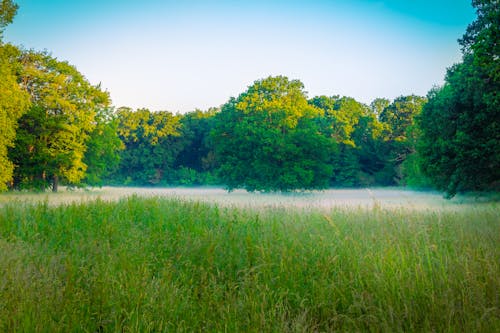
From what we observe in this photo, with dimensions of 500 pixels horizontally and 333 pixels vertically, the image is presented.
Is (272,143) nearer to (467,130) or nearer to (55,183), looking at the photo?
(467,130)

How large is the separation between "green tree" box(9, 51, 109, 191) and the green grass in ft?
72.6

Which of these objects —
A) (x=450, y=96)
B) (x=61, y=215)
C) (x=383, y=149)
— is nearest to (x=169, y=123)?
(x=383, y=149)

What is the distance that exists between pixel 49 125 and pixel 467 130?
89.5ft

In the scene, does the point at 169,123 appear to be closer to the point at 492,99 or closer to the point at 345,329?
the point at 492,99

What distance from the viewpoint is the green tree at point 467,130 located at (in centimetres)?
1730

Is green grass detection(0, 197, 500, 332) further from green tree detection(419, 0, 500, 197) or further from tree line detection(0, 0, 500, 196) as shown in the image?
green tree detection(419, 0, 500, 197)

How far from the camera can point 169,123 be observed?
180ft

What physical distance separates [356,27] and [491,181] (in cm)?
1070

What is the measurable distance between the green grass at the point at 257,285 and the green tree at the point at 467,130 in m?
11.8

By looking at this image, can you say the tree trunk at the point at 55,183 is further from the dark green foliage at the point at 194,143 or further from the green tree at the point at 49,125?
the dark green foliage at the point at 194,143

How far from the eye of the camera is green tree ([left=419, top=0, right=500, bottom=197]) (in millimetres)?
17297

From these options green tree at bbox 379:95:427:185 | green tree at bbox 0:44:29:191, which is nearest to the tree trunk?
green tree at bbox 0:44:29:191

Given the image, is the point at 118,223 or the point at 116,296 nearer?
the point at 116,296

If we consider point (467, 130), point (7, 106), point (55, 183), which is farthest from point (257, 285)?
point (55, 183)
